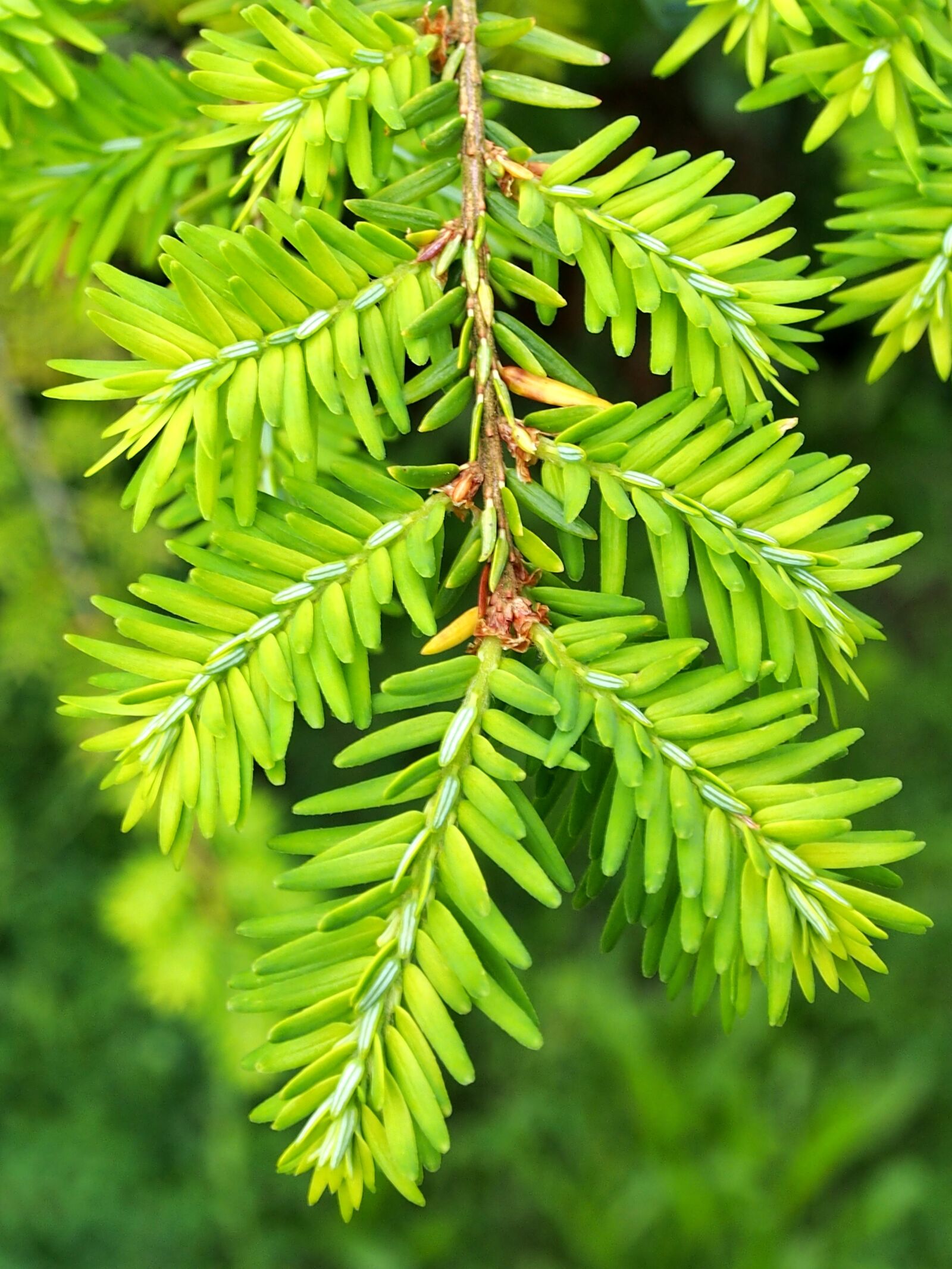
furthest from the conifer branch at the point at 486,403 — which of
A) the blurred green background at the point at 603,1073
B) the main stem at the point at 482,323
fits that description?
the blurred green background at the point at 603,1073

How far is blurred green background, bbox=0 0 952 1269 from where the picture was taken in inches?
60.2

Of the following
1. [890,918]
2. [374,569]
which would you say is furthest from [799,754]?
[374,569]

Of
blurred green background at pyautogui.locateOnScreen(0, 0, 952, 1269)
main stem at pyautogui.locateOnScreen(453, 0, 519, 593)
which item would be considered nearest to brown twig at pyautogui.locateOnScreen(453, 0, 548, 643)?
main stem at pyautogui.locateOnScreen(453, 0, 519, 593)

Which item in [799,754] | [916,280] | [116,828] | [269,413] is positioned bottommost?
[116,828]

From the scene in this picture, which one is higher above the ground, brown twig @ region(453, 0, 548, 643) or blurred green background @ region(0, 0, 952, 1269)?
brown twig @ region(453, 0, 548, 643)

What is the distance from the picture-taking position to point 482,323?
0.45 m

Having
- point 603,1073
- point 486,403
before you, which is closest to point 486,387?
point 486,403

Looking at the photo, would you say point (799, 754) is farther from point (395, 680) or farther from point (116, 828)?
point (116, 828)

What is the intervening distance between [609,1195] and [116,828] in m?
1.12

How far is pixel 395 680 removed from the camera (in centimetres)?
42

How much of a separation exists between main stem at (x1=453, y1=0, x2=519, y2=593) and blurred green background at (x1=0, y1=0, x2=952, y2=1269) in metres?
0.76

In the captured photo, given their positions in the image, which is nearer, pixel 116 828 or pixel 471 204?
pixel 471 204

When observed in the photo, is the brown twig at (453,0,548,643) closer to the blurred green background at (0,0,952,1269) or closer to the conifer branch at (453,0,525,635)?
the conifer branch at (453,0,525,635)

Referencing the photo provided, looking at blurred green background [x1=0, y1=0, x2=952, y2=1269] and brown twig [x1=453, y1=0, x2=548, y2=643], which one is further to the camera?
blurred green background [x1=0, y1=0, x2=952, y2=1269]
